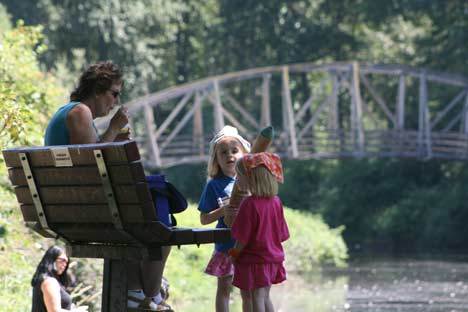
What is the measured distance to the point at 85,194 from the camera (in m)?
7.40

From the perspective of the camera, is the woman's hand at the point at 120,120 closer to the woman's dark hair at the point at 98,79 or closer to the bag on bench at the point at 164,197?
the woman's dark hair at the point at 98,79

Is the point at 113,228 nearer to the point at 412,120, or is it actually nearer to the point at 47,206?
the point at 47,206

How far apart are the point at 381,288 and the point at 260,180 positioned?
48.6ft

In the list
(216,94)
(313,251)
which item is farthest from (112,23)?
(313,251)

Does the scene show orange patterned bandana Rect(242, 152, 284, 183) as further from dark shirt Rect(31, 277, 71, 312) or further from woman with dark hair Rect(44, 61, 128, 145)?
dark shirt Rect(31, 277, 71, 312)

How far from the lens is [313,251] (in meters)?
31.8

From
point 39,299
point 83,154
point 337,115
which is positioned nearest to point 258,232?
point 83,154

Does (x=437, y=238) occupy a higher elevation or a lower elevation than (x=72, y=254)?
lower

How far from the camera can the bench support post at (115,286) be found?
7590mm

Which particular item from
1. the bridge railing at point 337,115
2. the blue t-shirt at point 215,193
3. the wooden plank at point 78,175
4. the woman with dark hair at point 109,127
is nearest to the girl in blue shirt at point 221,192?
the blue t-shirt at point 215,193

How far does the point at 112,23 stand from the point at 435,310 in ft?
99.2

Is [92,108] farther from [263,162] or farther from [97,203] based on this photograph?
[263,162]

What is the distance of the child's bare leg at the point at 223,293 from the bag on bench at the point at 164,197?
0.95m

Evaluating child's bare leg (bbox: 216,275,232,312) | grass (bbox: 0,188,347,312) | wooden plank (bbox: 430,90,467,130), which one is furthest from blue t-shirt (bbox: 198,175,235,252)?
wooden plank (bbox: 430,90,467,130)
